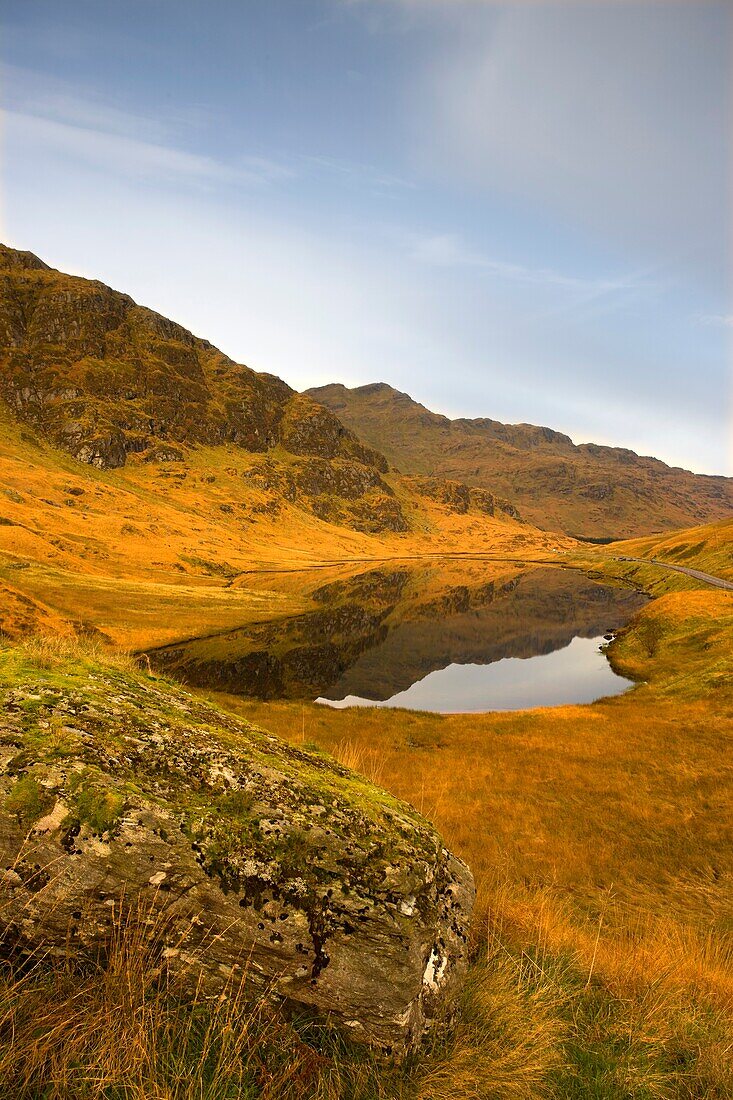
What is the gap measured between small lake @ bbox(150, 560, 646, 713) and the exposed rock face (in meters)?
38.2

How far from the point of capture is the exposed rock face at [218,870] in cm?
363

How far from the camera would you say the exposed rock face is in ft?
11.9

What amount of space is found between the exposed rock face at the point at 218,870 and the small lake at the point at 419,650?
3820cm

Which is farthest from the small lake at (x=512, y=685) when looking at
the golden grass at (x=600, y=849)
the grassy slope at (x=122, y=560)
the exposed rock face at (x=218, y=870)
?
the exposed rock face at (x=218, y=870)

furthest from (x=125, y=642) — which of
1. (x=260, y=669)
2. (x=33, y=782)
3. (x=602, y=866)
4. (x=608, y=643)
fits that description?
(x=608, y=643)

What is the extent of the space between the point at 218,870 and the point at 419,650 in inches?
2556

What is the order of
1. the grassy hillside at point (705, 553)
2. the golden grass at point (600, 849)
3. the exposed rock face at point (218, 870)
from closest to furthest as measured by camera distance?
the exposed rock face at point (218, 870), the golden grass at point (600, 849), the grassy hillside at point (705, 553)

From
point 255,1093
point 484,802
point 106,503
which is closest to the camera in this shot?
point 255,1093

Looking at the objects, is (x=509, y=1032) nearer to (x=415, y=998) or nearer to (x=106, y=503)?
(x=415, y=998)

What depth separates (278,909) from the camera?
397 centimetres

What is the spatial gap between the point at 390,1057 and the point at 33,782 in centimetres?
369

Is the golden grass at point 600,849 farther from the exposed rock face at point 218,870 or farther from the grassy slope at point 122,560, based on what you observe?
the grassy slope at point 122,560

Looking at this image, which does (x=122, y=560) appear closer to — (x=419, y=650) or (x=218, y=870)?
(x=419, y=650)

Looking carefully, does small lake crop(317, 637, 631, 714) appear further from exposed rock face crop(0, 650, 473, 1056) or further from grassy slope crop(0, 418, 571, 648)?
exposed rock face crop(0, 650, 473, 1056)
